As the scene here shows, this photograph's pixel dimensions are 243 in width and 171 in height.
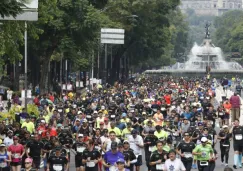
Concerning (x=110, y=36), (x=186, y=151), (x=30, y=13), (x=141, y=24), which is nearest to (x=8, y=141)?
(x=30, y=13)

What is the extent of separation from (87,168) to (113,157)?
1.54m

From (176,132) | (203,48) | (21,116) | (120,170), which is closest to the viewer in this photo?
(120,170)

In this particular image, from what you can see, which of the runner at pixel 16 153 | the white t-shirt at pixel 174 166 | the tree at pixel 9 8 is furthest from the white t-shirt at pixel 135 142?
the tree at pixel 9 8

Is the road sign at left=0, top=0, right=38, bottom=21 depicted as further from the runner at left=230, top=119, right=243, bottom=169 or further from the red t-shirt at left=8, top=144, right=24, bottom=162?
the runner at left=230, top=119, right=243, bottom=169

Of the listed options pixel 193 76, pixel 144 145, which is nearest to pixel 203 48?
pixel 193 76

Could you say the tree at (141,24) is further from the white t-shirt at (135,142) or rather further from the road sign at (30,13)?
the white t-shirt at (135,142)

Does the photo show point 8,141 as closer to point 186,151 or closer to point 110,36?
point 186,151

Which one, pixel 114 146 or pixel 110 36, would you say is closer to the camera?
pixel 114 146

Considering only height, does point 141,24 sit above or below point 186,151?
above

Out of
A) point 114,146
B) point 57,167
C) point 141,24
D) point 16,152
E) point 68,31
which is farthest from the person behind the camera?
point 141,24

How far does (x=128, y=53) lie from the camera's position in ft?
335

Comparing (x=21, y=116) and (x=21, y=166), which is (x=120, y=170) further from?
(x=21, y=116)

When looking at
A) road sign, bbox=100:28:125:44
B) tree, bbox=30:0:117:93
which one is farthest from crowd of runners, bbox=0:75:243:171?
road sign, bbox=100:28:125:44

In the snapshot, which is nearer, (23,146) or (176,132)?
(23,146)
